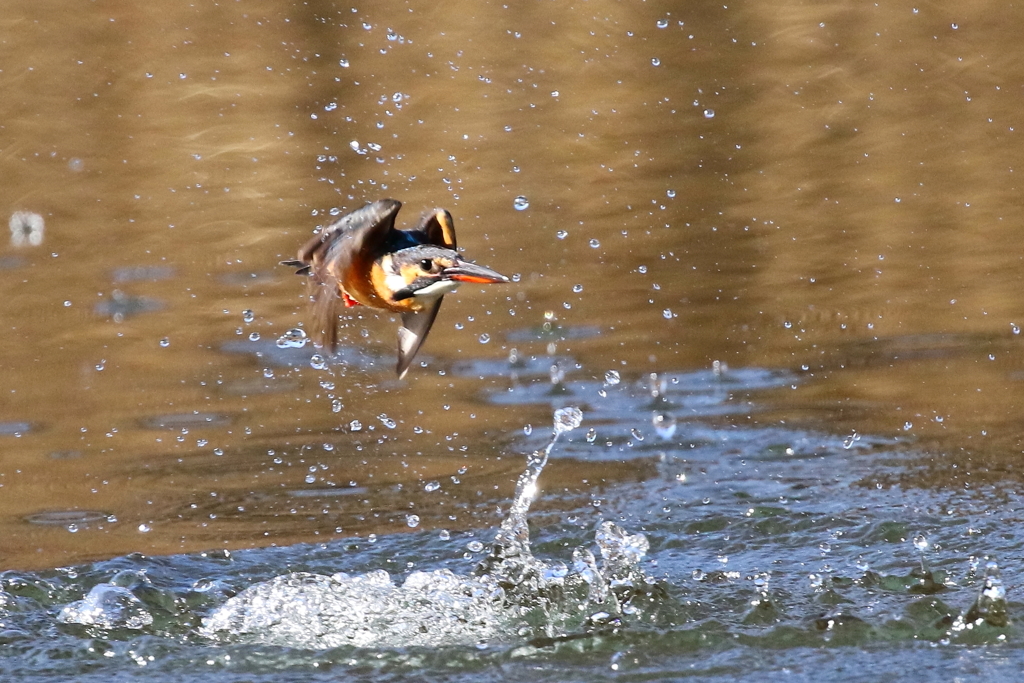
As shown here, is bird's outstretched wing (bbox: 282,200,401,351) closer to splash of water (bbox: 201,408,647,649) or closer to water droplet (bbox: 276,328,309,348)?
splash of water (bbox: 201,408,647,649)

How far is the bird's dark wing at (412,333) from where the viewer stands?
11.1ft

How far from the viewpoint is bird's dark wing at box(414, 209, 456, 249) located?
132 inches

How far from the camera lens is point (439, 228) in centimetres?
338

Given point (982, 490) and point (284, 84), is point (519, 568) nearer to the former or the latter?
point (982, 490)

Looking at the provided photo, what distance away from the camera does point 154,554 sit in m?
3.89

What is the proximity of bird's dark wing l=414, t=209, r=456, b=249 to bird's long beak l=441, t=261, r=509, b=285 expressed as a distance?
20 cm

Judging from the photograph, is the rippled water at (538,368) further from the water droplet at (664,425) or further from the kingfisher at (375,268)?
the kingfisher at (375,268)

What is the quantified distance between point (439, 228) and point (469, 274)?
0.31 metres

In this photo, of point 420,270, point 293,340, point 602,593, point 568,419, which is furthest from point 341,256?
point 293,340

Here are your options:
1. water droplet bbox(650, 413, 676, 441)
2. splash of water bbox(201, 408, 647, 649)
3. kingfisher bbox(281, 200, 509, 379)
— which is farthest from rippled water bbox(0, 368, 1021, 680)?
kingfisher bbox(281, 200, 509, 379)

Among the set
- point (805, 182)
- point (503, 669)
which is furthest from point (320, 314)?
point (805, 182)

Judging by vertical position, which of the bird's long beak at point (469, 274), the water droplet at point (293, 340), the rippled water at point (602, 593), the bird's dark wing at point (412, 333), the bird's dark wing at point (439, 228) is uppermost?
the bird's dark wing at point (439, 228)

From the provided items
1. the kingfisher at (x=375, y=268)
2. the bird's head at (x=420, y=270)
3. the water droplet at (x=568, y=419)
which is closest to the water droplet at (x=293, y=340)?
the water droplet at (x=568, y=419)

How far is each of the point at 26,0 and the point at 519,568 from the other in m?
9.47
